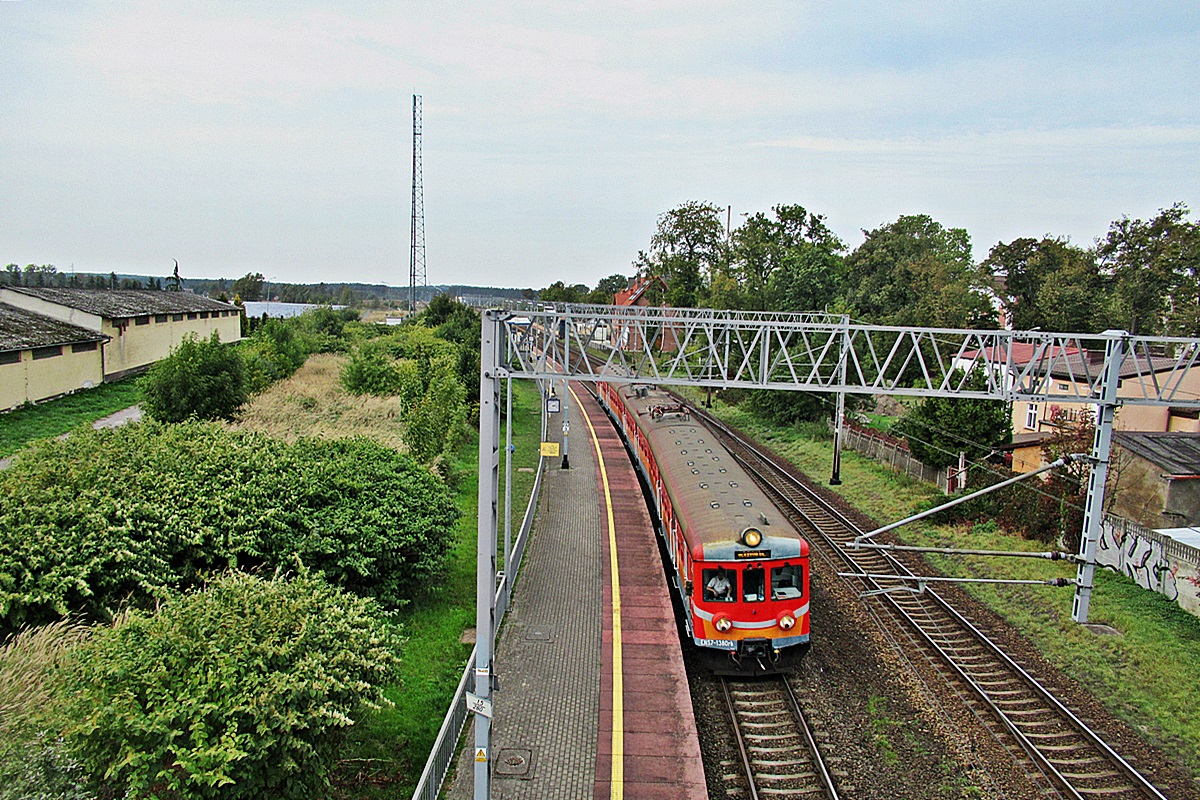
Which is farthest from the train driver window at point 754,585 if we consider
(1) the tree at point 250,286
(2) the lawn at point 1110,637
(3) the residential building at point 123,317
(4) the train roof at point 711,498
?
(1) the tree at point 250,286

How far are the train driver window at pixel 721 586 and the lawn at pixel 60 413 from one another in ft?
73.3

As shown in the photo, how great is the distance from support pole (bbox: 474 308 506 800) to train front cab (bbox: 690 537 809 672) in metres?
4.25

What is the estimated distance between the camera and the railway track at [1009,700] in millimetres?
10695

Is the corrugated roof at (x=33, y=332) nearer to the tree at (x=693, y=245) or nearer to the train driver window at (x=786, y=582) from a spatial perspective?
the train driver window at (x=786, y=582)

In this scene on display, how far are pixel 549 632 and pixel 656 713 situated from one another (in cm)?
334

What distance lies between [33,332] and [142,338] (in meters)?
10.8

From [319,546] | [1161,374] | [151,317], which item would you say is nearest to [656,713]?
[319,546]

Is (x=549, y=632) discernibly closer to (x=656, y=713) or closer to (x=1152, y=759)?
(x=656, y=713)

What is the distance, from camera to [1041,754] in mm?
11211

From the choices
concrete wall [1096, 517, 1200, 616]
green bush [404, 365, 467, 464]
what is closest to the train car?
concrete wall [1096, 517, 1200, 616]

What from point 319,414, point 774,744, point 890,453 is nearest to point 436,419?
point 319,414

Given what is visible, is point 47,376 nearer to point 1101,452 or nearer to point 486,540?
point 486,540

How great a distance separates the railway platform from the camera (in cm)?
1029

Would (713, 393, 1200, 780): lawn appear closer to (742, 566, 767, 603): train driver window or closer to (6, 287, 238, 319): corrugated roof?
(742, 566, 767, 603): train driver window
